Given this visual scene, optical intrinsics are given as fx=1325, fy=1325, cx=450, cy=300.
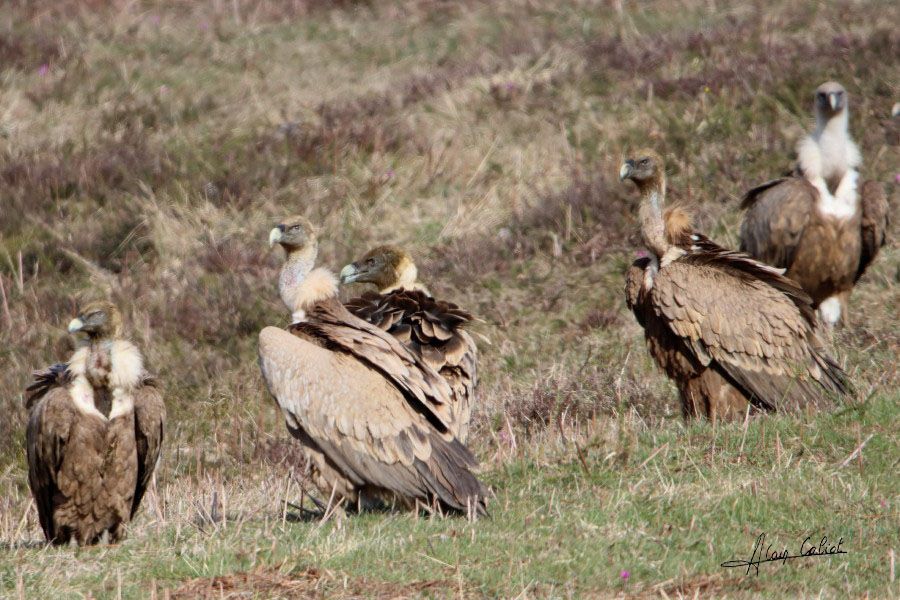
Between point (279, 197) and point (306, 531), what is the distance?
8.01 m

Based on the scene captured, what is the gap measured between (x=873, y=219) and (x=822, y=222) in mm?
402

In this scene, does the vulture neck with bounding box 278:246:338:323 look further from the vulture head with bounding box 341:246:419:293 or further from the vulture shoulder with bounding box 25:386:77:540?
the vulture shoulder with bounding box 25:386:77:540

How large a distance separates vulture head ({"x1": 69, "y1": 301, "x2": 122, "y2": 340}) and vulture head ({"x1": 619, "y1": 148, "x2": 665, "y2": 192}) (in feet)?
11.0

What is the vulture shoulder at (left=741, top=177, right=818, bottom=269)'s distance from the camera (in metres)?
9.12

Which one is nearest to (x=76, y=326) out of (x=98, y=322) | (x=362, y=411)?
(x=98, y=322)

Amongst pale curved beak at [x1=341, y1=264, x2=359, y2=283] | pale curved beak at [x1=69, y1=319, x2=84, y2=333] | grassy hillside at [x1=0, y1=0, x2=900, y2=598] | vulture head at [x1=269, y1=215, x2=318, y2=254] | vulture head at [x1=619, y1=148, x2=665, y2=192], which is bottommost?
grassy hillside at [x1=0, y1=0, x2=900, y2=598]

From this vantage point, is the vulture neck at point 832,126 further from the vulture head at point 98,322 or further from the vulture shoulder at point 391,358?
the vulture head at point 98,322

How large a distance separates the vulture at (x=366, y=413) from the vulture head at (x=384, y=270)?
1.52 metres

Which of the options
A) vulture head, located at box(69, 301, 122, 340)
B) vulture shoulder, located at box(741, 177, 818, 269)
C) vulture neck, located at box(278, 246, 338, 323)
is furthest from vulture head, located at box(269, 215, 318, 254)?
vulture shoulder, located at box(741, 177, 818, 269)

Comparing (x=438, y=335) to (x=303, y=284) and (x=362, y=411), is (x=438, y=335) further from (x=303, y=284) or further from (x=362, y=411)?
(x=362, y=411)

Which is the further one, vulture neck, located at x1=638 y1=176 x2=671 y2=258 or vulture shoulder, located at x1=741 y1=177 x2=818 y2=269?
vulture shoulder, located at x1=741 y1=177 x2=818 y2=269

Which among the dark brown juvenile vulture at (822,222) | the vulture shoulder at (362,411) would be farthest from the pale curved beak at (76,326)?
the dark brown juvenile vulture at (822,222)

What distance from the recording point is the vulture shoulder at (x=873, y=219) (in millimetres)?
9227
